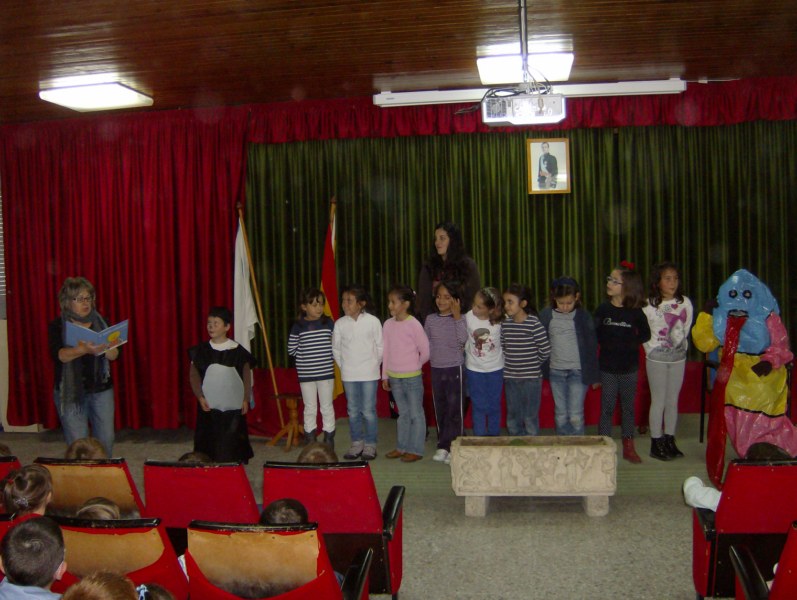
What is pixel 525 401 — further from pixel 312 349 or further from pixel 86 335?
pixel 86 335

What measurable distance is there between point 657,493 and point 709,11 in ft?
9.75

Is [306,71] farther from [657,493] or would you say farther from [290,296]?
[657,493]

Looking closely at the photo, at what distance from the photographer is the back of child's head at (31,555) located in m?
2.11

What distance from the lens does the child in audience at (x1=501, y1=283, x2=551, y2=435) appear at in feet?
17.6

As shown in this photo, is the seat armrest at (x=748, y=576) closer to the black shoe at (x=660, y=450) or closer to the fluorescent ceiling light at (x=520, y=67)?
the black shoe at (x=660, y=450)

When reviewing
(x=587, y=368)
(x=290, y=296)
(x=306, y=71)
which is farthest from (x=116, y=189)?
(x=587, y=368)

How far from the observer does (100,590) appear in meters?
1.78

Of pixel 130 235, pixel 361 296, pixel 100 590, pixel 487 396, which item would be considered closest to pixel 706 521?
pixel 100 590

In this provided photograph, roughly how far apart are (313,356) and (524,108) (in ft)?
8.05

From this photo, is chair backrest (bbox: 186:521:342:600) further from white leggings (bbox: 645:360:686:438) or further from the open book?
white leggings (bbox: 645:360:686:438)

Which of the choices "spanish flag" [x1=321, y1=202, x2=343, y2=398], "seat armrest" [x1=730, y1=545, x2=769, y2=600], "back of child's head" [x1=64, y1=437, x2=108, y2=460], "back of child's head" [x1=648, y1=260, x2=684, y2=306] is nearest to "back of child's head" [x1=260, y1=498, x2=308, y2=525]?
"back of child's head" [x1=64, y1=437, x2=108, y2=460]

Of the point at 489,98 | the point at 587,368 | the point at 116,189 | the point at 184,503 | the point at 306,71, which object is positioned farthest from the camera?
the point at 116,189

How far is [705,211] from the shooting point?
683 cm

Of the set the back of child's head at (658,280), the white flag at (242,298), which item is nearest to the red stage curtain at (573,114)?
the white flag at (242,298)
